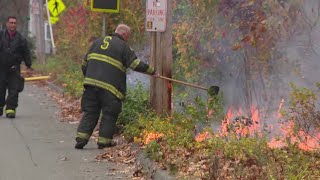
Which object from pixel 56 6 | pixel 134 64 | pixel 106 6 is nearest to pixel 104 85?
pixel 134 64

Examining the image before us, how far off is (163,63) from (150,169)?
8.24ft

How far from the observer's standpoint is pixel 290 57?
8.32 metres

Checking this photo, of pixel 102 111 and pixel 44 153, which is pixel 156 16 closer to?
pixel 102 111

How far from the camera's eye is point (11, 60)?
1166 centimetres

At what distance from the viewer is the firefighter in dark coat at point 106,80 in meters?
8.65

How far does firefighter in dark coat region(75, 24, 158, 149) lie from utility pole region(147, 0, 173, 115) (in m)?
0.43

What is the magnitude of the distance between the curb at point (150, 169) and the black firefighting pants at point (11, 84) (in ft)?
15.0

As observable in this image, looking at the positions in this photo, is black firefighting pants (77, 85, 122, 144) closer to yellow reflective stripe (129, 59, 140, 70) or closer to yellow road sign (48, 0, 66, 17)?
yellow reflective stripe (129, 59, 140, 70)

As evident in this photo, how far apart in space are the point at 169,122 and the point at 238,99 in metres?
1.21

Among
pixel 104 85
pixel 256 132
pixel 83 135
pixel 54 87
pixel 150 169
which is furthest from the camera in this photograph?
pixel 54 87

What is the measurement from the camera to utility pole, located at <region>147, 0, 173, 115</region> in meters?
9.26

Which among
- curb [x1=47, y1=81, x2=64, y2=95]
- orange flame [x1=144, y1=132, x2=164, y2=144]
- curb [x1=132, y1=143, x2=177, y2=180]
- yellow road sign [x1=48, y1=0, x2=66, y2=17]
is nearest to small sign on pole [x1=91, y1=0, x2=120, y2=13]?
orange flame [x1=144, y1=132, x2=164, y2=144]

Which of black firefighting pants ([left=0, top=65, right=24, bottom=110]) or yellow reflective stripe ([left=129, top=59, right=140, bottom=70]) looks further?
black firefighting pants ([left=0, top=65, right=24, bottom=110])

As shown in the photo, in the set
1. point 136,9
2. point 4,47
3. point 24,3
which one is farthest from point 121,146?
point 24,3
